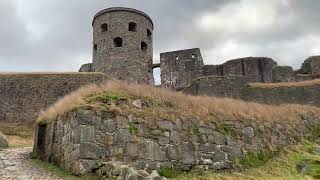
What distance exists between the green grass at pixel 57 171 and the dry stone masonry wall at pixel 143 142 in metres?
0.17

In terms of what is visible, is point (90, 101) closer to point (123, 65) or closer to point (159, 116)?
point (159, 116)

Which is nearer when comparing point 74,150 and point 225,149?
point 74,150

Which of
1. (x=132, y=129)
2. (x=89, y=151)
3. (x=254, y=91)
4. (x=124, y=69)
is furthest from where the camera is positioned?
(x=124, y=69)

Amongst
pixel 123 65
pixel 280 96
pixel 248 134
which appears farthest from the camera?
pixel 123 65

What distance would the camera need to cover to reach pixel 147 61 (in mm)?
38844

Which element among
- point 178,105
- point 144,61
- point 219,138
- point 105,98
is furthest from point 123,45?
point 105,98

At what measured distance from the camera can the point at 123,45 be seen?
126 ft

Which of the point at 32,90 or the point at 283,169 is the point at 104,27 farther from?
the point at 283,169

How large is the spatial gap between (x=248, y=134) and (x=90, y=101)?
201 inches

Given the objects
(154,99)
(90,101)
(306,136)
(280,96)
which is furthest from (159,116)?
(280,96)

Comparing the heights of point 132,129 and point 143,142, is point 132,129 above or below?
above

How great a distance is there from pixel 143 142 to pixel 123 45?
87.2 ft

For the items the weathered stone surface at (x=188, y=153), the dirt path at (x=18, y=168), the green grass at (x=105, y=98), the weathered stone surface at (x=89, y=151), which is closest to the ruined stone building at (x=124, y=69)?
the dirt path at (x=18, y=168)

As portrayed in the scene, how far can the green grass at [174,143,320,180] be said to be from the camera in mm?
12562
